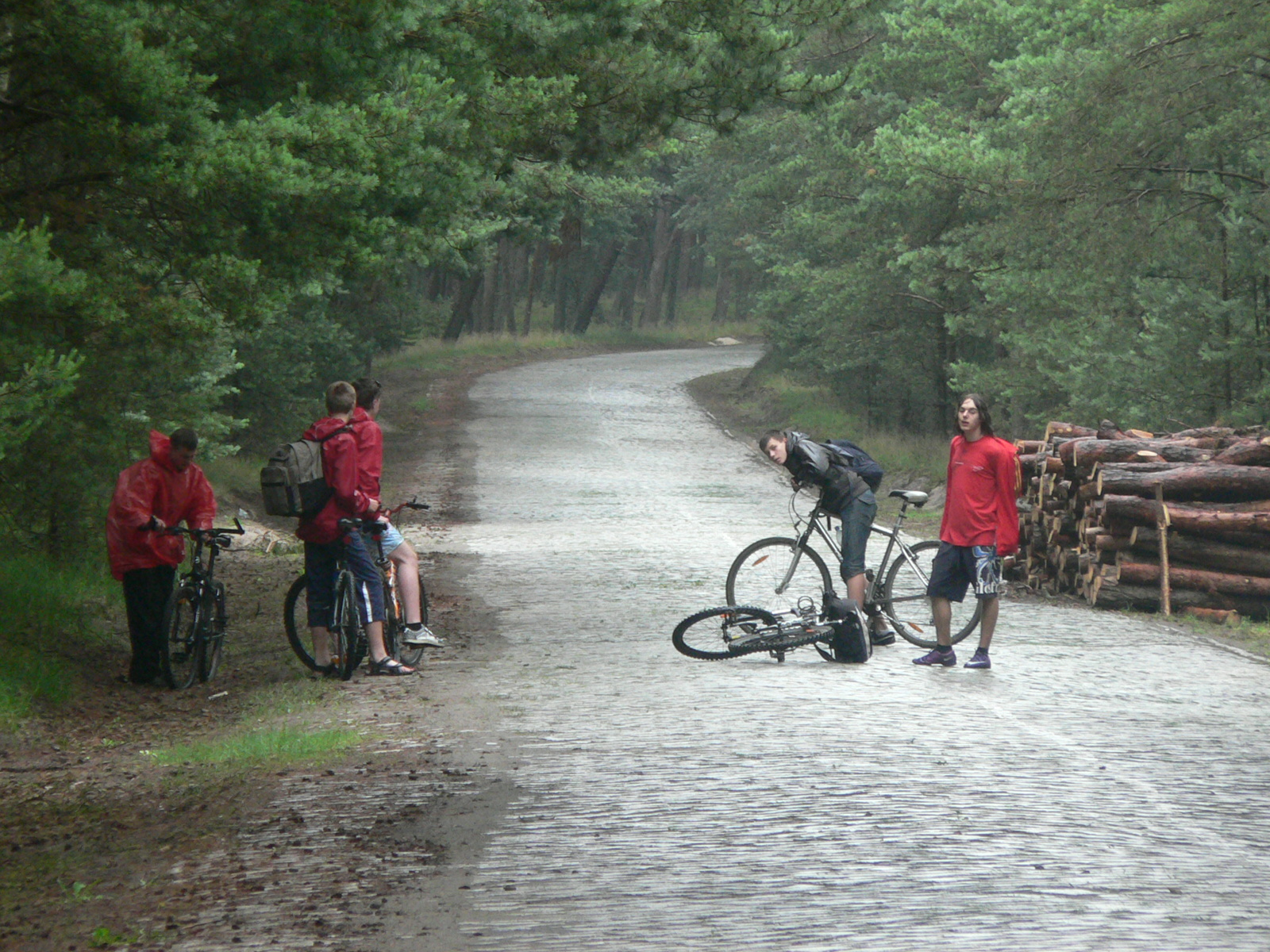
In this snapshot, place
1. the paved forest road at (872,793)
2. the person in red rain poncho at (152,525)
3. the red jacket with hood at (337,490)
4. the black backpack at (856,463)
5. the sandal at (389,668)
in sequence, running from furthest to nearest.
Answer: the black backpack at (856,463) < the person in red rain poncho at (152,525) < the sandal at (389,668) < the red jacket with hood at (337,490) < the paved forest road at (872,793)

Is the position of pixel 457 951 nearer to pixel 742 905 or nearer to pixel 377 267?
pixel 742 905

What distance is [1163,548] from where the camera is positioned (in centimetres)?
1576

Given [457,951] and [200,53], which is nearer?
[457,951]

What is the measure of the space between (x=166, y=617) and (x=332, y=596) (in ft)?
4.93

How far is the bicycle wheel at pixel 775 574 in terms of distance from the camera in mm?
12766

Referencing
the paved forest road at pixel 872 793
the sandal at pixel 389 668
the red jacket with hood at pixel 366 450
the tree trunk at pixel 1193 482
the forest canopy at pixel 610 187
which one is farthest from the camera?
the tree trunk at pixel 1193 482

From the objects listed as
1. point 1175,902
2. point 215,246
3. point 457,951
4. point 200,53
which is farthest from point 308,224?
point 1175,902

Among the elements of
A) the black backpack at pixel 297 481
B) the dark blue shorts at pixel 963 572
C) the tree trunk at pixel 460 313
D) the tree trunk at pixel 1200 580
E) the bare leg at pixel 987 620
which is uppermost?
the tree trunk at pixel 460 313

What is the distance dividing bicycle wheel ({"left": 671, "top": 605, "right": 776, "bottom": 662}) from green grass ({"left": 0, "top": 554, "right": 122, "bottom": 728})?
15.2ft

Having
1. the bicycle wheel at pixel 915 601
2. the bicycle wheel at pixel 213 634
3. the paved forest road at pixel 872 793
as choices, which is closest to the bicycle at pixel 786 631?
the paved forest road at pixel 872 793

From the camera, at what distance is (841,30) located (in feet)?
55.8

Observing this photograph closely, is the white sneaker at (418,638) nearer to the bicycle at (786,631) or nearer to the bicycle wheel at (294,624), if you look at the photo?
the bicycle wheel at (294,624)

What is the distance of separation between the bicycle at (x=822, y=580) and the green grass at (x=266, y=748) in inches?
170

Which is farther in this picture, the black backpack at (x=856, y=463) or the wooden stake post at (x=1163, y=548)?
the wooden stake post at (x=1163, y=548)
